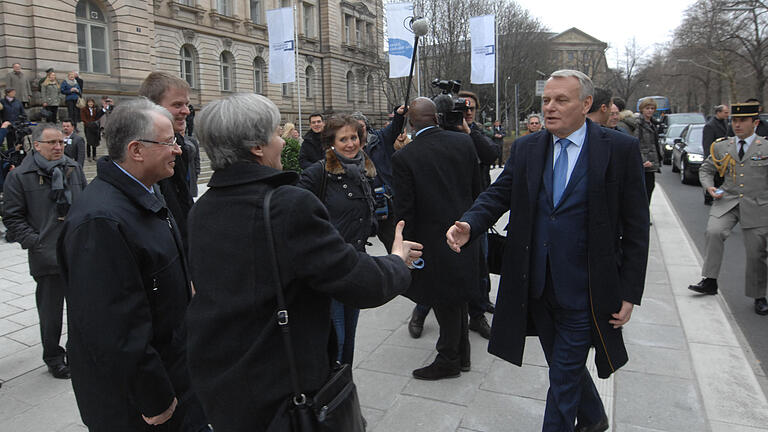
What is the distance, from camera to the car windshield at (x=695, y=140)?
16.5 metres

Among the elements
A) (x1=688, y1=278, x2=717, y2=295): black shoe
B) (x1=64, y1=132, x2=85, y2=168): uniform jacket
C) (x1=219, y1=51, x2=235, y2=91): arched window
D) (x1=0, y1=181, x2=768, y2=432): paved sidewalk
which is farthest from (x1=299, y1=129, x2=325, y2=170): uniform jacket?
(x1=219, y1=51, x2=235, y2=91): arched window

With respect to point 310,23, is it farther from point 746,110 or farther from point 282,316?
point 282,316

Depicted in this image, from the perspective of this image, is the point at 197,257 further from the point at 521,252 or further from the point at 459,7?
the point at 459,7

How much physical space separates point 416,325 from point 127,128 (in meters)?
3.44

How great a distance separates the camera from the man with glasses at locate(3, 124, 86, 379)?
4195 mm

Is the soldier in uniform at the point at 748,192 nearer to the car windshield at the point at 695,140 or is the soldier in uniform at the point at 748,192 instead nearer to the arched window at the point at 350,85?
the car windshield at the point at 695,140

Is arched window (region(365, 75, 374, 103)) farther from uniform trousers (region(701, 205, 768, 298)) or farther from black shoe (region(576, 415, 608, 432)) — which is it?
black shoe (region(576, 415, 608, 432))

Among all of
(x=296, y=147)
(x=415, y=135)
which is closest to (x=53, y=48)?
(x=296, y=147)

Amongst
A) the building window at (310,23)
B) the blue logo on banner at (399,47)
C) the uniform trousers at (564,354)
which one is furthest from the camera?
the building window at (310,23)

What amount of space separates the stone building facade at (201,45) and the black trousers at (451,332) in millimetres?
20597

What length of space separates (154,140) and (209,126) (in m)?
0.55

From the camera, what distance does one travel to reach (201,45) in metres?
31.9

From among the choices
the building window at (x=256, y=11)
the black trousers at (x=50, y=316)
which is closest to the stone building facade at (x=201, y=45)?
Result: the building window at (x=256, y=11)

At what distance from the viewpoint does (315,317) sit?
1.91 metres
